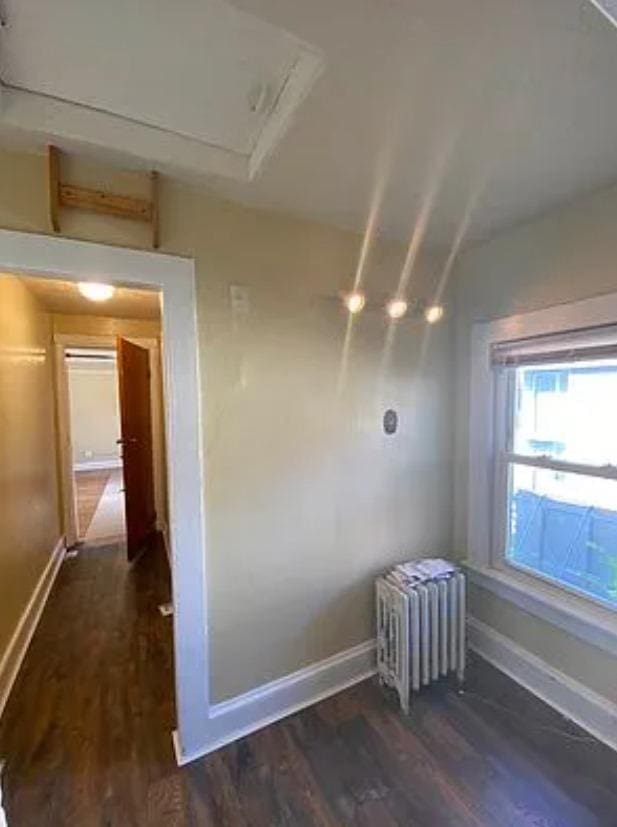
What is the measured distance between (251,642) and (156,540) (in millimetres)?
2802

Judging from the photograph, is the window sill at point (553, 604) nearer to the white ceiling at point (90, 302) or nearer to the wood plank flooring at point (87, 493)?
the white ceiling at point (90, 302)

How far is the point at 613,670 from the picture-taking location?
1749mm

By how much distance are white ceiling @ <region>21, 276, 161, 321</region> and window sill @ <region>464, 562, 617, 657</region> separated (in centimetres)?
271

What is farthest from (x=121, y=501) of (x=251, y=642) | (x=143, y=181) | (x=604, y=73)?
(x=604, y=73)

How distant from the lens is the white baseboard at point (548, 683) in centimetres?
177

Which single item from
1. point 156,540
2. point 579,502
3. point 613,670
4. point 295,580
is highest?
point 579,502

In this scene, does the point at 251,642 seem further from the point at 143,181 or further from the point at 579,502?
the point at 143,181

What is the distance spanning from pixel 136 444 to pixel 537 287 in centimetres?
343

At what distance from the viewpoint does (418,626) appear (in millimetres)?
1989

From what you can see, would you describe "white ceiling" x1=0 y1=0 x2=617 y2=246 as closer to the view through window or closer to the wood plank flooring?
the view through window

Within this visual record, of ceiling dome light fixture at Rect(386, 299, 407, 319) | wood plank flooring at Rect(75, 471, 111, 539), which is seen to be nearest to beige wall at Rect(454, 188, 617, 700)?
ceiling dome light fixture at Rect(386, 299, 407, 319)

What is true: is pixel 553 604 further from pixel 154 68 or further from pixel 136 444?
pixel 136 444

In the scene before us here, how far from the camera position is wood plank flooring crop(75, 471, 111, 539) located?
16.4ft

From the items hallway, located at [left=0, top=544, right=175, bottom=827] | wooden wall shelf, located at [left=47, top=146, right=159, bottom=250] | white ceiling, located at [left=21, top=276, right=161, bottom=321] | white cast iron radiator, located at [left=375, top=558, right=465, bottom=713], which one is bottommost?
hallway, located at [left=0, top=544, right=175, bottom=827]
